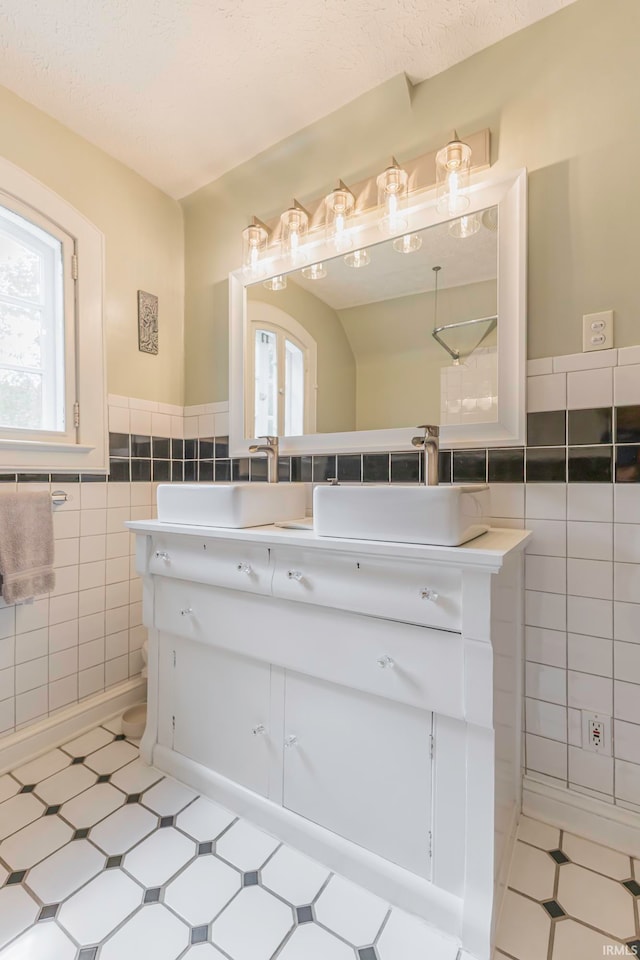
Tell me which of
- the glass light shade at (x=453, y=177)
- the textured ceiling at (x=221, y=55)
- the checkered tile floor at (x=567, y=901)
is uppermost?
the textured ceiling at (x=221, y=55)

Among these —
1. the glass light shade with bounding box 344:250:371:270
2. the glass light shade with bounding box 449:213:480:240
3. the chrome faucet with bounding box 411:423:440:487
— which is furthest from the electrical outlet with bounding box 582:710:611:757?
the glass light shade with bounding box 344:250:371:270

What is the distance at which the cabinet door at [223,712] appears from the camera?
124cm

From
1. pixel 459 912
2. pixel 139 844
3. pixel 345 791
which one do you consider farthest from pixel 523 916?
pixel 139 844

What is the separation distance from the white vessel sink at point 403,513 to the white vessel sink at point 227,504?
0.92 feet

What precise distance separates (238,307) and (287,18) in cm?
91

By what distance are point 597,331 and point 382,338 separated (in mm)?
661

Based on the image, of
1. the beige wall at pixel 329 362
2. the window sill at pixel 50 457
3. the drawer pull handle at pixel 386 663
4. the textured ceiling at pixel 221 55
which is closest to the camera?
the drawer pull handle at pixel 386 663

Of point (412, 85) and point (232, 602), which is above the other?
point (412, 85)

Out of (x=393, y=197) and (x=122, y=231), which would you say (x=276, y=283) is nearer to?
(x=393, y=197)

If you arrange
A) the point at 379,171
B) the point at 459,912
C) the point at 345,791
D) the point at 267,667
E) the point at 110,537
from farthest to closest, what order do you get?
the point at 110,537 → the point at 379,171 → the point at 267,667 → the point at 345,791 → the point at 459,912

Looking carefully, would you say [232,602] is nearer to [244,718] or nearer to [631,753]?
[244,718]

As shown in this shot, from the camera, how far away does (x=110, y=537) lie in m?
→ 1.85

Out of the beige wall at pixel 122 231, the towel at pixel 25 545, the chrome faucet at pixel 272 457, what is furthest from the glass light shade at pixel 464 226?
the towel at pixel 25 545

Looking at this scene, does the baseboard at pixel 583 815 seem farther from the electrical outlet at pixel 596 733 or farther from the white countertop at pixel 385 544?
the white countertop at pixel 385 544
